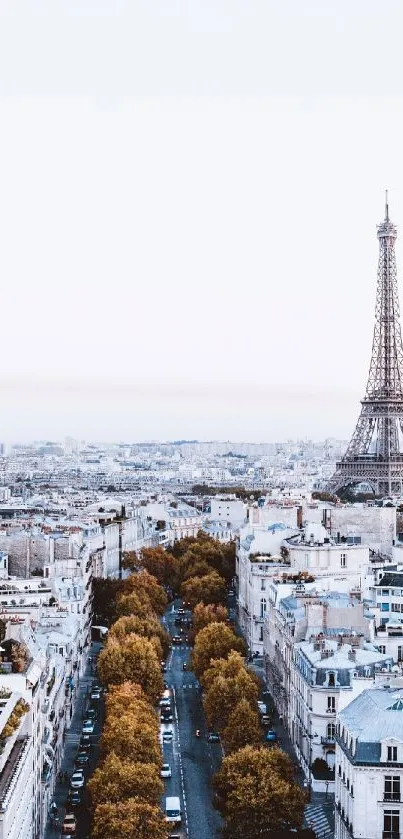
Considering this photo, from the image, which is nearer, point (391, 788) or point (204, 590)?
point (391, 788)

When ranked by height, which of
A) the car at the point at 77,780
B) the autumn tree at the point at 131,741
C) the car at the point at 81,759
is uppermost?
the autumn tree at the point at 131,741

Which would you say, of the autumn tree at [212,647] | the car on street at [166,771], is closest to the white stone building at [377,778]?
the car on street at [166,771]

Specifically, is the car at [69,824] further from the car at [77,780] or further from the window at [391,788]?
the window at [391,788]

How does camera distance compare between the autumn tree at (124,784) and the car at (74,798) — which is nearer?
the autumn tree at (124,784)

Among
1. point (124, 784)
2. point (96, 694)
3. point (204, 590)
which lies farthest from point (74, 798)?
point (204, 590)

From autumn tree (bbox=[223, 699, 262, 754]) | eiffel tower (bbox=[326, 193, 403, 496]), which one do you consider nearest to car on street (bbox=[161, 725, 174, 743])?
autumn tree (bbox=[223, 699, 262, 754])

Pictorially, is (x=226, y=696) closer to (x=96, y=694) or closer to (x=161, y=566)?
(x=96, y=694)

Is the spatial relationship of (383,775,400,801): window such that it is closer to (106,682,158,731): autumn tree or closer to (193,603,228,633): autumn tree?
(106,682,158,731): autumn tree

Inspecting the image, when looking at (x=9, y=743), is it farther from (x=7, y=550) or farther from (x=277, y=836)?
(x=7, y=550)
